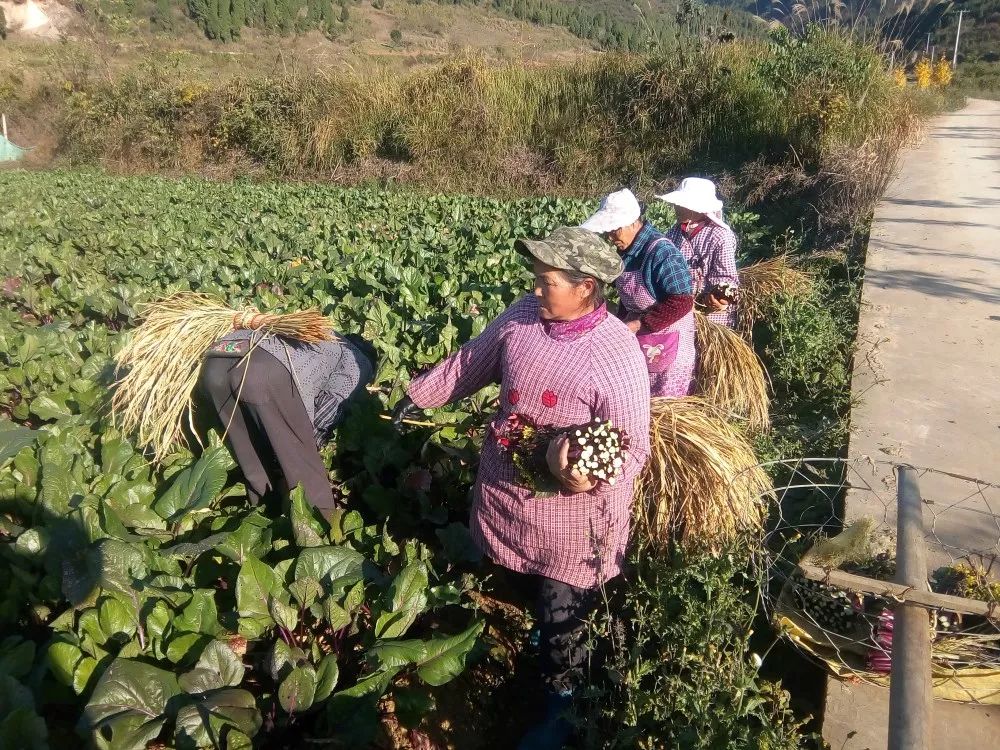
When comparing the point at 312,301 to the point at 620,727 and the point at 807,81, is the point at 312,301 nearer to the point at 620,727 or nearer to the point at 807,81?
the point at 620,727

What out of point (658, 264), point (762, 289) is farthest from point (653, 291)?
point (762, 289)

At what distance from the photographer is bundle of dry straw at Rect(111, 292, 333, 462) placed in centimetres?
284

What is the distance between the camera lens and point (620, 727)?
2.22 metres

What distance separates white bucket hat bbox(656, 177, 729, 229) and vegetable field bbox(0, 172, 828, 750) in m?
1.42

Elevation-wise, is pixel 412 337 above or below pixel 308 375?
below

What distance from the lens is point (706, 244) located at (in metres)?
3.99

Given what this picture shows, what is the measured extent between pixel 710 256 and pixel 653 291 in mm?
791

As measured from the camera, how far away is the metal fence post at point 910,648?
136 centimetres

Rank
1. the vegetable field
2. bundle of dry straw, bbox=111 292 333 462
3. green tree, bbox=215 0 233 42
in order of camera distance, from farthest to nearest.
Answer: green tree, bbox=215 0 233 42 → bundle of dry straw, bbox=111 292 333 462 → the vegetable field

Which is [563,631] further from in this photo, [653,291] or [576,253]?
[653,291]

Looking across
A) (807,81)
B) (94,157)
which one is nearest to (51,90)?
(94,157)

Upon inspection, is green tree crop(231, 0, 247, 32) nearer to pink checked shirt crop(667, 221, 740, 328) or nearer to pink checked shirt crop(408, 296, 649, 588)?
pink checked shirt crop(667, 221, 740, 328)

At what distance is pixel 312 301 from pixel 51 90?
3055 centimetres

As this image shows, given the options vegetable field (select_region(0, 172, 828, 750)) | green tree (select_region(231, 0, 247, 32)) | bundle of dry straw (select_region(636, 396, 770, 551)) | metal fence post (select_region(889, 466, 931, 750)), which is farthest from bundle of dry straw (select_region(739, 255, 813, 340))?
green tree (select_region(231, 0, 247, 32))
